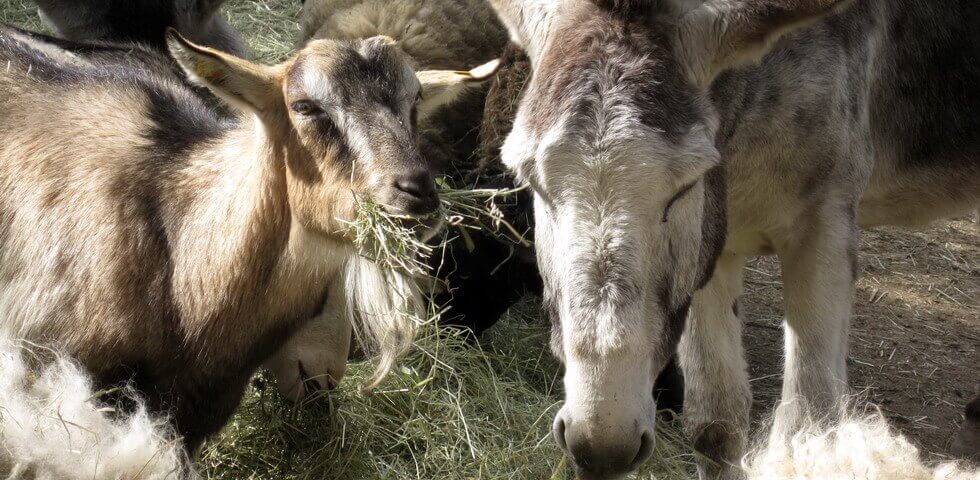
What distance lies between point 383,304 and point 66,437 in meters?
1.39

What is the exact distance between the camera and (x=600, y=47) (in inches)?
119

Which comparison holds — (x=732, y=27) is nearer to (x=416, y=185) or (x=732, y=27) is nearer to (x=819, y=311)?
(x=416, y=185)

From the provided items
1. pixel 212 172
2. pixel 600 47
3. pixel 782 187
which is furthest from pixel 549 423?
pixel 600 47

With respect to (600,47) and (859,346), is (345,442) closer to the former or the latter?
(600,47)

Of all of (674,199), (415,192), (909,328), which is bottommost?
(909,328)

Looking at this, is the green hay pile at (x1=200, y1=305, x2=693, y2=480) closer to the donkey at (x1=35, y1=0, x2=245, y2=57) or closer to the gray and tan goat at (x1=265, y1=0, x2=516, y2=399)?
the gray and tan goat at (x1=265, y1=0, x2=516, y2=399)

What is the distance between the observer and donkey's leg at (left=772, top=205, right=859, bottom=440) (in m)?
4.01

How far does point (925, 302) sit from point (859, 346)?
973mm

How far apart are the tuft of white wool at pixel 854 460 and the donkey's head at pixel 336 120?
4.53 feet

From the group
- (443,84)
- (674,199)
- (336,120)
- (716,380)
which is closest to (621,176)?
(674,199)

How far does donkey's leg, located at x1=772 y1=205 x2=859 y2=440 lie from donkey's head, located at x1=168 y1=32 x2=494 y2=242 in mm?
1443

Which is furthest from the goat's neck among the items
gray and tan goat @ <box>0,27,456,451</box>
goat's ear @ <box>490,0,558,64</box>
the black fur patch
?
goat's ear @ <box>490,0,558,64</box>

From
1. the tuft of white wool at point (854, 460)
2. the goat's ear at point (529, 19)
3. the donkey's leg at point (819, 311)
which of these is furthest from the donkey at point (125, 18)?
the tuft of white wool at point (854, 460)

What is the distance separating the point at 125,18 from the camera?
621 centimetres
